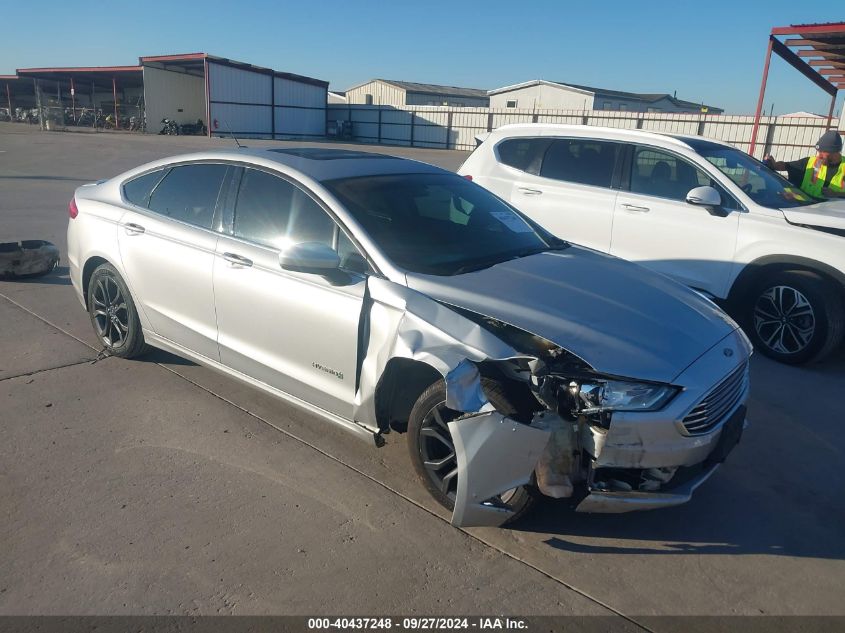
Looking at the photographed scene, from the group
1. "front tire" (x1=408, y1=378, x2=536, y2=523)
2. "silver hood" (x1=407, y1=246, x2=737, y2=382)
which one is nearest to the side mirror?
"silver hood" (x1=407, y1=246, x2=737, y2=382)

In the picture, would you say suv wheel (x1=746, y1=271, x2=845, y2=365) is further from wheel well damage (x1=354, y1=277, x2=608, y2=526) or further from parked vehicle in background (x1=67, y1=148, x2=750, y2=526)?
wheel well damage (x1=354, y1=277, x2=608, y2=526)

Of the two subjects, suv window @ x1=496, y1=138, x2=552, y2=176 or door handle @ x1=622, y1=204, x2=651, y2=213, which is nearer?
door handle @ x1=622, y1=204, x2=651, y2=213

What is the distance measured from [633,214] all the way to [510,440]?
14.3 ft

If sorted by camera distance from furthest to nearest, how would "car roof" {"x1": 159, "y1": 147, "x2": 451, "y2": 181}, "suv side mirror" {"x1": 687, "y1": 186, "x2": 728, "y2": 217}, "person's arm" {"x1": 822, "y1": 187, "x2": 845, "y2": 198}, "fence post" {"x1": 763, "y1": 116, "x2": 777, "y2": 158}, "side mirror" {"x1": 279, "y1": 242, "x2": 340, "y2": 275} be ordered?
"fence post" {"x1": 763, "y1": 116, "x2": 777, "y2": 158}, "person's arm" {"x1": 822, "y1": 187, "x2": 845, "y2": 198}, "suv side mirror" {"x1": 687, "y1": 186, "x2": 728, "y2": 217}, "car roof" {"x1": 159, "y1": 147, "x2": 451, "y2": 181}, "side mirror" {"x1": 279, "y1": 242, "x2": 340, "y2": 275}

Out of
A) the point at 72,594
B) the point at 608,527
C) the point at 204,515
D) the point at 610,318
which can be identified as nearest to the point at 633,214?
the point at 610,318

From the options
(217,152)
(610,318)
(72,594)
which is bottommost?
(72,594)

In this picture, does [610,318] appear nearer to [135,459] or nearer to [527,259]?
[527,259]

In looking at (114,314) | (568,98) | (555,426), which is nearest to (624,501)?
(555,426)

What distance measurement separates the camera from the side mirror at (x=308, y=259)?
11.1ft

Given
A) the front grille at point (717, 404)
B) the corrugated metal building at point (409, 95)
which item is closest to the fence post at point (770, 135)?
the front grille at point (717, 404)

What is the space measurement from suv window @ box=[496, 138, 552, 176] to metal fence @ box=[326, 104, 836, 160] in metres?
9.01

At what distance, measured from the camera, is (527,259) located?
3973 mm

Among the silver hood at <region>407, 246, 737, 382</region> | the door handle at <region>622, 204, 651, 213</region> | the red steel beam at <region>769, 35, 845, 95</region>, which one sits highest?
the red steel beam at <region>769, 35, 845, 95</region>

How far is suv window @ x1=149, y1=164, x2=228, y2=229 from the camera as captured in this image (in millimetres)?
4359
